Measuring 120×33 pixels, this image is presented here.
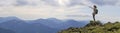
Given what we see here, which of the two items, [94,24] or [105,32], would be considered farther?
[94,24]

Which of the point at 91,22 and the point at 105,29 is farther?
the point at 91,22

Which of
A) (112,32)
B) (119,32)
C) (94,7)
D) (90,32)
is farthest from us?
(94,7)

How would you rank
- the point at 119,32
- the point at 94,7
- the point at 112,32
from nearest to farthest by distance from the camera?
1. the point at 119,32
2. the point at 112,32
3. the point at 94,7

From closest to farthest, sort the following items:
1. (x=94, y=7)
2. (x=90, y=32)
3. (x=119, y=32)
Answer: (x=119, y=32) < (x=90, y=32) < (x=94, y=7)

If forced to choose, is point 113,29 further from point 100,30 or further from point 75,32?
point 75,32

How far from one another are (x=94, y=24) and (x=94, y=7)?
2622mm

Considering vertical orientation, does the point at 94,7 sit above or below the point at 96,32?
above

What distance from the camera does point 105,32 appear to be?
1240 inches

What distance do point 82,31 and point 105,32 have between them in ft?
13.7

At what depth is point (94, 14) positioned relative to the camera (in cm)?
4206

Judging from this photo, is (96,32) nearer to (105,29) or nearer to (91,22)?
(105,29)

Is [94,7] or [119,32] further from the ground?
[94,7]

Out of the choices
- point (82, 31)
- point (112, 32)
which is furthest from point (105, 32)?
point (82, 31)

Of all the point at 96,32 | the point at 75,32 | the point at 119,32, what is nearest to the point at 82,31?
the point at 75,32
